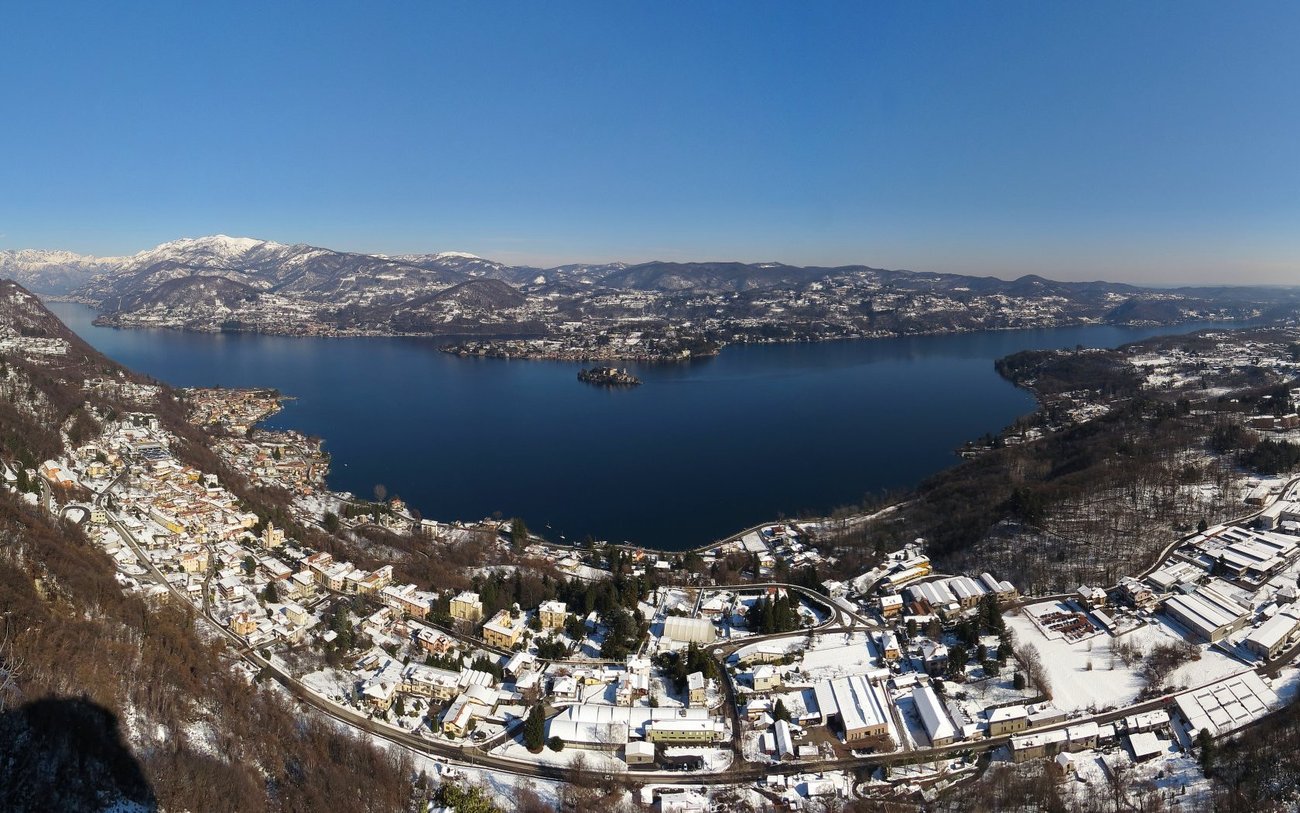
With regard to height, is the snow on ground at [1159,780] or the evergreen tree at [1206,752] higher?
the evergreen tree at [1206,752]

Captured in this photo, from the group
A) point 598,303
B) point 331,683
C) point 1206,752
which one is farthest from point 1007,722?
point 598,303

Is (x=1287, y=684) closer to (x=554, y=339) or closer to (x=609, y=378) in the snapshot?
(x=609, y=378)

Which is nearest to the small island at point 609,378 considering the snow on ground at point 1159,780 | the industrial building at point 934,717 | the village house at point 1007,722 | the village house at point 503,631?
the village house at point 503,631

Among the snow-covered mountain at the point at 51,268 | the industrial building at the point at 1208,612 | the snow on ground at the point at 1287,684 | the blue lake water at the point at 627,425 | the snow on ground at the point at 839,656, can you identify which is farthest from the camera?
the snow-covered mountain at the point at 51,268

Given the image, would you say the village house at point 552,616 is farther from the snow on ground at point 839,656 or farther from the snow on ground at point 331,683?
the snow on ground at point 839,656

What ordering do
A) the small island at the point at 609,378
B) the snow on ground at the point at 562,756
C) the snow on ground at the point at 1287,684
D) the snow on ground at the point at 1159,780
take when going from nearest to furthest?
the snow on ground at the point at 1159,780 < the snow on ground at the point at 562,756 < the snow on ground at the point at 1287,684 < the small island at the point at 609,378
